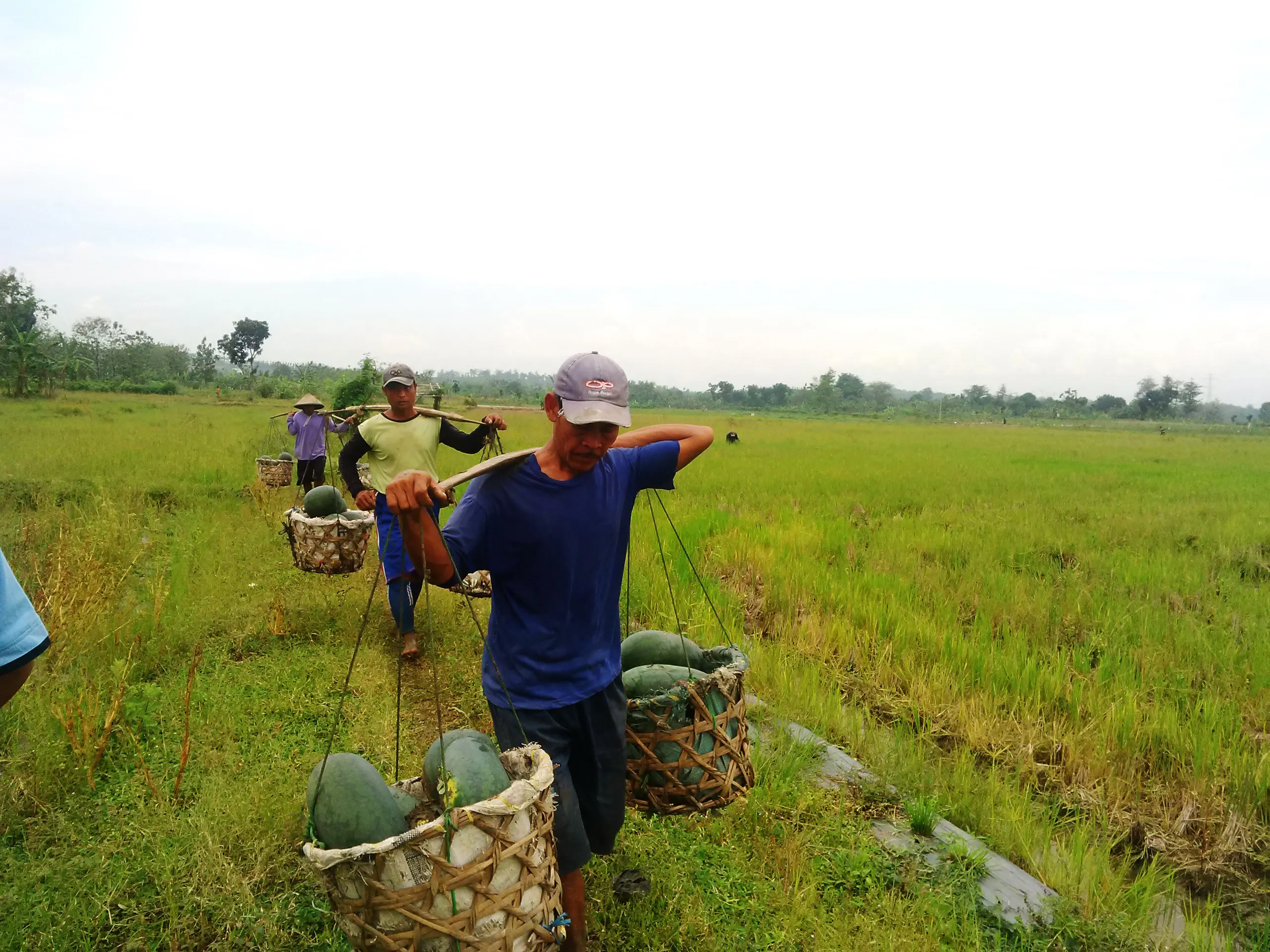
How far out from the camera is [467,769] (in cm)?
161

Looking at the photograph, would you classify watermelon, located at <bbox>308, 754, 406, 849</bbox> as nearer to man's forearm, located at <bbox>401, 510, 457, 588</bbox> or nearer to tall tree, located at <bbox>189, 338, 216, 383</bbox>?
man's forearm, located at <bbox>401, 510, 457, 588</bbox>

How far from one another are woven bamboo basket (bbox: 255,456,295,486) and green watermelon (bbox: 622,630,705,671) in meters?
6.96

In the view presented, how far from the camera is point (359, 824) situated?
1.58m

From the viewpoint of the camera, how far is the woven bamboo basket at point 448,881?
4.57 feet

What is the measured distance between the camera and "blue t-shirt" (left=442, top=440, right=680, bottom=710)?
1.85 meters

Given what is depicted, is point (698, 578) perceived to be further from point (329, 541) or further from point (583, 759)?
point (329, 541)

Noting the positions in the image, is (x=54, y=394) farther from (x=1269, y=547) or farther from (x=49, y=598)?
(x=1269, y=547)

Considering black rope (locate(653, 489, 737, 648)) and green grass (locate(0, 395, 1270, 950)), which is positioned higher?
black rope (locate(653, 489, 737, 648))

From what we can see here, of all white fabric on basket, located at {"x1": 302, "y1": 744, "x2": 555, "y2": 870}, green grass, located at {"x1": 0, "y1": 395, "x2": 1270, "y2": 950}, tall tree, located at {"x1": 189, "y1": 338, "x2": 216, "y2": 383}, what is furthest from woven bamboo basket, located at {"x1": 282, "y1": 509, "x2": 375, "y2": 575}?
tall tree, located at {"x1": 189, "y1": 338, "x2": 216, "y2": 383}

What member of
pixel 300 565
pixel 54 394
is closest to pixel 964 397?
pixel 54 394

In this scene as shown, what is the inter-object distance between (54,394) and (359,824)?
35.2 m

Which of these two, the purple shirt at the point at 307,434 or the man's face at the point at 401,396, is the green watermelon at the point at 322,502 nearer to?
the man's face at the point at 401,396

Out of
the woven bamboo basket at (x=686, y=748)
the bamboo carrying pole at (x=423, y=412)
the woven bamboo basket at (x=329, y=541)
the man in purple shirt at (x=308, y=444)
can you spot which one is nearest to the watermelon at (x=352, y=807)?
the woven bamboo basket at (x=686, y=748)

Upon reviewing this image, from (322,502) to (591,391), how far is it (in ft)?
11.9
